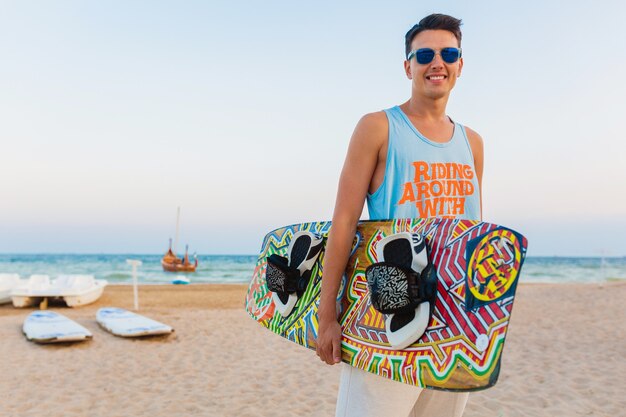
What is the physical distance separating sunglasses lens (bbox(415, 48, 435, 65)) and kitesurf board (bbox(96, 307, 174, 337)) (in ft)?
24.9

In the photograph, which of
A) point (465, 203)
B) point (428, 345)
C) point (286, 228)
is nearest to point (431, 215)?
point (465, 203)

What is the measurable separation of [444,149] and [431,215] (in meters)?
0.20

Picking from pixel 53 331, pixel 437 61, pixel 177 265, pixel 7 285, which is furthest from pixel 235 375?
pixel 177 265

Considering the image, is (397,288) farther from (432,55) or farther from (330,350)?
(432,55)

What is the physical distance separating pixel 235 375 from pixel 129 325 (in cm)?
327

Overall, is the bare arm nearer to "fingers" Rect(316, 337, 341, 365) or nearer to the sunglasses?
the sunglasses

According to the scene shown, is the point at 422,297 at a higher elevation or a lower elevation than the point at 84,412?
higher

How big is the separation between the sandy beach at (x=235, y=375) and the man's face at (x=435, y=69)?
3.92m

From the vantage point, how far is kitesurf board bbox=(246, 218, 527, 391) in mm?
1186

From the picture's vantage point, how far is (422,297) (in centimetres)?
122

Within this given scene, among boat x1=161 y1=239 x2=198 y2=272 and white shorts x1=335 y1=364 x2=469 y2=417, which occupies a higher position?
white shorts x1=335 y1=364 x2=469 y2=417

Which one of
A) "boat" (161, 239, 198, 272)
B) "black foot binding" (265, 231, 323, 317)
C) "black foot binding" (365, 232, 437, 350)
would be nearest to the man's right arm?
"black foot binding" (365, 232, 437, 350)

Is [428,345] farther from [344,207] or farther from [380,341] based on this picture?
[344,207]

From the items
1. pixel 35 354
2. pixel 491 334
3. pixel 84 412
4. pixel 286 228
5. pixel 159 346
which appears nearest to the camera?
pixel 491 334
